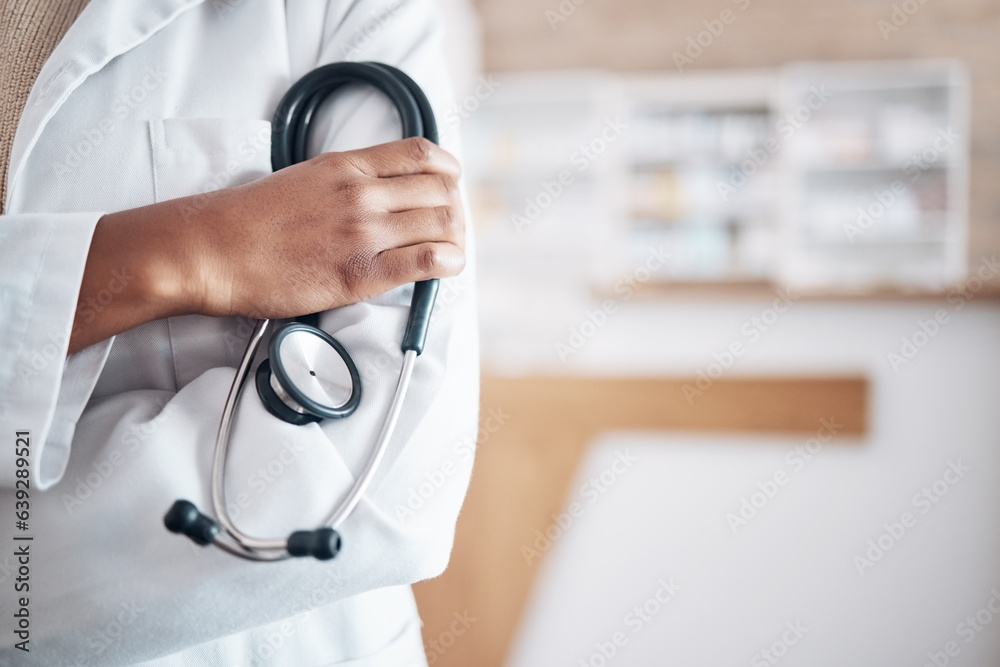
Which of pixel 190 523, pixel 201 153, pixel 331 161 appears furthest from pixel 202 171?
pixel 190 523

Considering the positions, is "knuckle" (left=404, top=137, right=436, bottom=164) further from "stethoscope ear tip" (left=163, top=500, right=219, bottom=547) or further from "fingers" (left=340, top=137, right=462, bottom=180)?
"stethoscope ear tip" (left=163, top=500, right=219, bottom=547)

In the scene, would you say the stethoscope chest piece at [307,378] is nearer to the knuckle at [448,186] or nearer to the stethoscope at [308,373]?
the stethoscope at [308,373]

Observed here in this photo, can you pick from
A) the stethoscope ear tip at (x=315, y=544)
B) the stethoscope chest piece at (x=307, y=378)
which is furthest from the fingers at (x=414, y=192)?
the stethoscope ear tip at (x=315, y=544)

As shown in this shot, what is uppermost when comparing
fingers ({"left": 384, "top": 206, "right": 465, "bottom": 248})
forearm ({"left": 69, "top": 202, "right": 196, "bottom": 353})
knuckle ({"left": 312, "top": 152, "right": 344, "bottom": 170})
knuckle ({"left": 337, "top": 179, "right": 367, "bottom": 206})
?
knuckle ({"left": 312, "top": 152, "right": 344, "bottom": 170})

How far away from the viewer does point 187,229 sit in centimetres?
49

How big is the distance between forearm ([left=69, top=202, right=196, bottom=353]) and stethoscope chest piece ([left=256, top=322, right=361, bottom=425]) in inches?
3.0

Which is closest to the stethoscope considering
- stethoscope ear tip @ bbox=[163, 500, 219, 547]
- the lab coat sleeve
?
stethoscope ear tip @ bbox=[163, 500, 219, 547]

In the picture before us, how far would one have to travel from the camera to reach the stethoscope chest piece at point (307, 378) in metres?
0.48

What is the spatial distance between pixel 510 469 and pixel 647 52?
3418 mm

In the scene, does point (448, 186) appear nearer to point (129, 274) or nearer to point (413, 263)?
point (413, 263)

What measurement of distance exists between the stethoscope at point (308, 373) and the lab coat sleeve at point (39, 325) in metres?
0.10

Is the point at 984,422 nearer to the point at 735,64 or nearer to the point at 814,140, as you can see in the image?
the point at 814,140

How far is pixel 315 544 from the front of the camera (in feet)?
1.38

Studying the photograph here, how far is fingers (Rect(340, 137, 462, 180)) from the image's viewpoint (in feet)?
1.75
